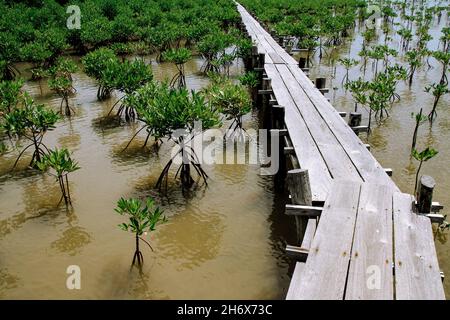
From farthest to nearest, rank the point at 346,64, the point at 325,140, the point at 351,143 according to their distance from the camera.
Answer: the point at 346,64 < the point at 325,140 < the point at 351,143

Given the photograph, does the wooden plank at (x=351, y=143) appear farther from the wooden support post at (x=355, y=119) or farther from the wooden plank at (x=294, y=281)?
the wooden plank at (x=294, y=281)

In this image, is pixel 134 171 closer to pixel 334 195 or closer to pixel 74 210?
pixel 74 210

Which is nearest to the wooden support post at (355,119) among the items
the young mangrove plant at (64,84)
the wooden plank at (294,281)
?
the wooden plank at (294,281)

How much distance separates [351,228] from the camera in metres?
4.48

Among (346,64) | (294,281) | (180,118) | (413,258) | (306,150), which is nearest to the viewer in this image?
(294,281)

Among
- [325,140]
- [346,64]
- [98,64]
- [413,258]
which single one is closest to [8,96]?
[98,64]

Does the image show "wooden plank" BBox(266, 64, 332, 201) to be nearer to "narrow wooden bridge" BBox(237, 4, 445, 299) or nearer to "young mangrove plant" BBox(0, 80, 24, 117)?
"narrow wooden bridge" BBox(237, 4, 445, 299)

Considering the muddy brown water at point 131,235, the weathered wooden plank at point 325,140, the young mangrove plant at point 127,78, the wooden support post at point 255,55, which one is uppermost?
the wooden support post at point 255,55

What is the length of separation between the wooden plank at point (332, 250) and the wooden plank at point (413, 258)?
473mm

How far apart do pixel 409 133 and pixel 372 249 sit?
8.06 metres

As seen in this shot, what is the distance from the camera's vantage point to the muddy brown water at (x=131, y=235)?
20.0 feet

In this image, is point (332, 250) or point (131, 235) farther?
point (131, 235)

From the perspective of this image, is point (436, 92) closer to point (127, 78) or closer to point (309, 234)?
point (309, 234)

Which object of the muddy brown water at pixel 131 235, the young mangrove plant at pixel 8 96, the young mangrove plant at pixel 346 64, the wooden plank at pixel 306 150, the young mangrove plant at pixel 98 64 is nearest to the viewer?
the wooden plank at pixel 306 150
